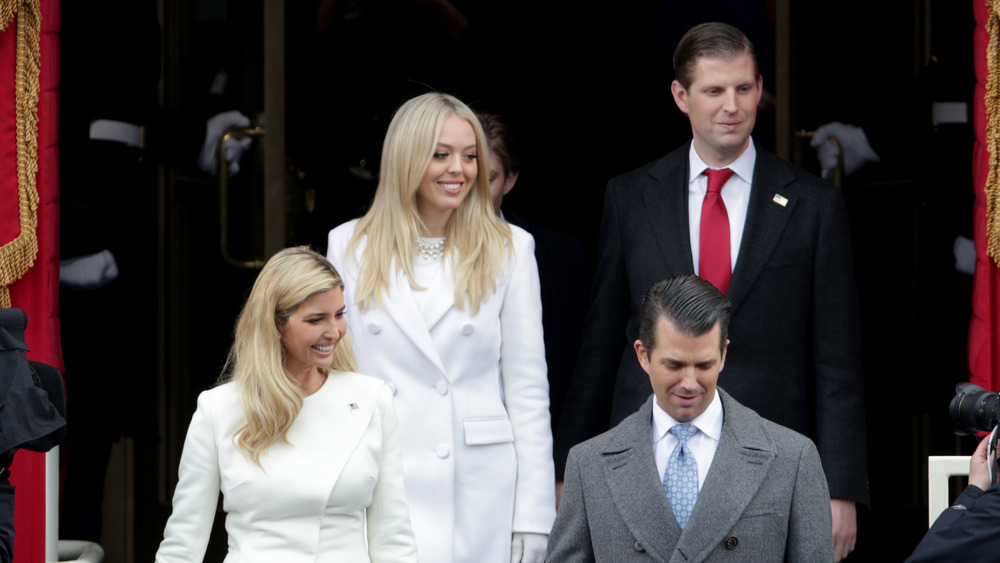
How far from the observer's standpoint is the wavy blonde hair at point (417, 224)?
13.0ft

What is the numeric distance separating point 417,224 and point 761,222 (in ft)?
3.16

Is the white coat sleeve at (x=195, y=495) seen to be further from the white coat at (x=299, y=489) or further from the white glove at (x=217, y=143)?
the white glove at (x=217, y=143)

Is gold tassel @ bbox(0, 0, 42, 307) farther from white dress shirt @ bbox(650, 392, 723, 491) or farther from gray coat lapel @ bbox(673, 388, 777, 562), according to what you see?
gray coat lapel @ bbox(673, 388, 777, 562)

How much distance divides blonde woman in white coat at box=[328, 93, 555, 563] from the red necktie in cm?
51

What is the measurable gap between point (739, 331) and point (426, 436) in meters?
0.91

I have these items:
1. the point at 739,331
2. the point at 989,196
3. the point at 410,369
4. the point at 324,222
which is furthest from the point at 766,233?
the point at 324,222

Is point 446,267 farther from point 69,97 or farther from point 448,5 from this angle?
point 448,5

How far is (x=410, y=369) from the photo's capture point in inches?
155

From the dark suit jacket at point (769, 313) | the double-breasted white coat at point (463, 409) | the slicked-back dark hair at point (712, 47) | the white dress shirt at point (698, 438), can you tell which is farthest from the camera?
the slicked-back dark hair at point (712, 47)

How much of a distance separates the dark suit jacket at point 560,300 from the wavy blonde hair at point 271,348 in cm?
153

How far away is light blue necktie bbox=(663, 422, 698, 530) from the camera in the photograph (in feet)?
10.3

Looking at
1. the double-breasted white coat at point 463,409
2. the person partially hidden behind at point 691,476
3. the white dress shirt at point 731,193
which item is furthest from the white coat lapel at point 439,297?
the person partially hidden behind at point 691,476

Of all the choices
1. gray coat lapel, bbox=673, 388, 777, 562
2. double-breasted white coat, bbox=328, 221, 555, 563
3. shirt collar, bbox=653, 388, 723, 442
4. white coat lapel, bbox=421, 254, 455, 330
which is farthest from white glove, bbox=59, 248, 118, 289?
gray coat lapel, bbox=673, 388, 777, 562

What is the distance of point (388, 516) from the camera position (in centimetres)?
344
